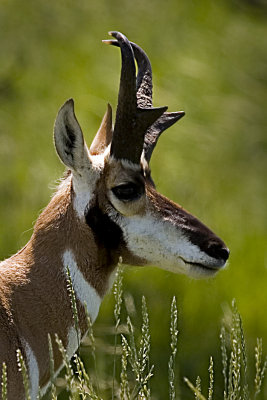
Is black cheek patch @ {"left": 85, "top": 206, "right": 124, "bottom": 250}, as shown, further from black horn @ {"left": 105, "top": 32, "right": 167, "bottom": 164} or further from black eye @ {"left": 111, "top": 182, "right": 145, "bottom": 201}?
black horn @ {"left": 105, "top": 32, "right": 167, "bottom": 164}

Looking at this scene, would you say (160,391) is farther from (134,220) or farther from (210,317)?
(134,220)

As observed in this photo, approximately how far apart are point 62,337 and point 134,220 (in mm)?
697

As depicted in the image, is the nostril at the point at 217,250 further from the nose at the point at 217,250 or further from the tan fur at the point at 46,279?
the tan fur at the point at 46,279

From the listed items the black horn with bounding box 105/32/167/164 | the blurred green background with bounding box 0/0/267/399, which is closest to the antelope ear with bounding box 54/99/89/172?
the black horn with bounding box 105/32/167/164

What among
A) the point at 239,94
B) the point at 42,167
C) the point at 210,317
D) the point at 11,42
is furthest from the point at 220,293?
the point at 11,42

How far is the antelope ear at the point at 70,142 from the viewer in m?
4.57

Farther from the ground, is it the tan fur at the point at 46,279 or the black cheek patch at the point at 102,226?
the black cheek patch at the point at 102,226

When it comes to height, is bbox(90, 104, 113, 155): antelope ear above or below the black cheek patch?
above

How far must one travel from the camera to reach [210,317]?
8117 millimetres

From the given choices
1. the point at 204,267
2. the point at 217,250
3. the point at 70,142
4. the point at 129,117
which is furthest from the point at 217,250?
the point at 70,142

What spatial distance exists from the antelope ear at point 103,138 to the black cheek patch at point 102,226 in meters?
0.49

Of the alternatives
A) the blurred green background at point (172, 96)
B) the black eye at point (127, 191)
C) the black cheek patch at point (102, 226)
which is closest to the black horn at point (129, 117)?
the black eye at point (127, 191)

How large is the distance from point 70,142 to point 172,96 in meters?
6.27

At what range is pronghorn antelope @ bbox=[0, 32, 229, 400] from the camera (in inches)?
180
